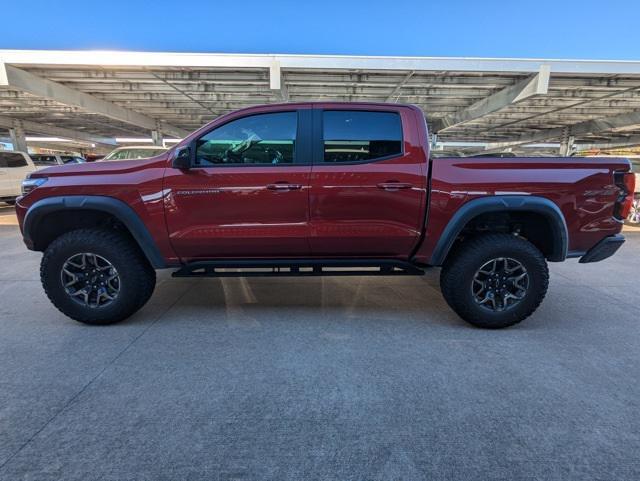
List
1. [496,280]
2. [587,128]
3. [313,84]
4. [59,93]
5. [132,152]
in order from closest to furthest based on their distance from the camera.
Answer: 1. [496,280]
2. [132,152]
3. [313,84]
4. [59,93]
5. [587,128]

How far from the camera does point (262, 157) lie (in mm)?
3355

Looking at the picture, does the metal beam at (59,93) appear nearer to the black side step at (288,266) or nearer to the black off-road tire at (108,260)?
the black off-road tire at (108,260)

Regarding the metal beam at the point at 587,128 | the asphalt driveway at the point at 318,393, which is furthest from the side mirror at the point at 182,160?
the metal beam at the point at 587,128

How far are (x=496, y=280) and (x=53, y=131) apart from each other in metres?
33.4

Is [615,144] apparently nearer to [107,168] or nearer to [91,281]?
[107,168]

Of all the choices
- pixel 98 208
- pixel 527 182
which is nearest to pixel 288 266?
pixel 98 208

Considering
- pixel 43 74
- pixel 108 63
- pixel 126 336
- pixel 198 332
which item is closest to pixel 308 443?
pixel 198 332

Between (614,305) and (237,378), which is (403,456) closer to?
(237,378)

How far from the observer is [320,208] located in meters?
3.28

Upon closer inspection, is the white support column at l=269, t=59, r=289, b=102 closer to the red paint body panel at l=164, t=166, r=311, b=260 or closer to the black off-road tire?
the red paint body panel at l=164, t=166, r=311, b=260

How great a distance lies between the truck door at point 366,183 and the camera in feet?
10.6

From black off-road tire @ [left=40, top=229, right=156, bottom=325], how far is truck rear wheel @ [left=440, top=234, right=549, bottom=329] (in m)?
2.78

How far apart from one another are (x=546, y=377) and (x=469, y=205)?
141 cm

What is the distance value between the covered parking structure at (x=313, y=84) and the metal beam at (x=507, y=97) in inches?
1.2
